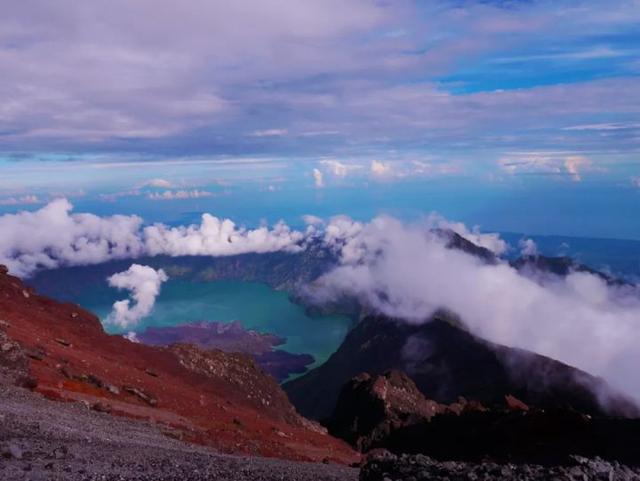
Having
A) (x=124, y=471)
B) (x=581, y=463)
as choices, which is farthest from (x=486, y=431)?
(x=124, y=471)

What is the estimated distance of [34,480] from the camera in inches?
733

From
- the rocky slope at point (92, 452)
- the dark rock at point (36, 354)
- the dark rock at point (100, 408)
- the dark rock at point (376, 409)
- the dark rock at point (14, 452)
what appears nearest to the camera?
the rocky slope at point (92, 452)

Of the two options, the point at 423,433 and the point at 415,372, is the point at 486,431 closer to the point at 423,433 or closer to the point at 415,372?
the point at 423,433

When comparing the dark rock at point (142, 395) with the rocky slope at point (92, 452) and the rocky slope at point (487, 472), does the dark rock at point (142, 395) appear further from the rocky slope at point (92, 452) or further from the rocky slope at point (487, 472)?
the rocky slope at point (487, 472)

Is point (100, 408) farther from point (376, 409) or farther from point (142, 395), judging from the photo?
point (376, 409)

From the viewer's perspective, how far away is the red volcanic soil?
4253 centimetres

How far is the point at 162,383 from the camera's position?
202 feet

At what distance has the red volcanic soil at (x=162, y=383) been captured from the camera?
42.5m

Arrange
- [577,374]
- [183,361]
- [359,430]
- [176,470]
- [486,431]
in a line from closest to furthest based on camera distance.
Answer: [176,470] → [486,431] → [183,361] → [359,430] → [577,374]

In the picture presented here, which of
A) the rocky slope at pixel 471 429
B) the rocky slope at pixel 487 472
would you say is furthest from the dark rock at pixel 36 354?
the rocky slope at pixel 487 472

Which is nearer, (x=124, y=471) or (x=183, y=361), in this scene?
(x=124, y=471)

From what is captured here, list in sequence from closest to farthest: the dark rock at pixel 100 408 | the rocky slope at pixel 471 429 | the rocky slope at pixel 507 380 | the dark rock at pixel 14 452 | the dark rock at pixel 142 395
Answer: the dark rock at pixel 14 452, the dark rock at pixel 100 408, the rocky slope at pixel 471 429, the dark rock at pixel 142 395, the rocky slope at pixel 507 380

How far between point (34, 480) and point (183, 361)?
6230 cm

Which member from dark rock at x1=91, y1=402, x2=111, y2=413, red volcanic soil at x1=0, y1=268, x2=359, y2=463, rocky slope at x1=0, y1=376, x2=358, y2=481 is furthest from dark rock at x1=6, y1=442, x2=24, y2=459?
dark rock at x1=91, y1=402, x2=111, y2=413
